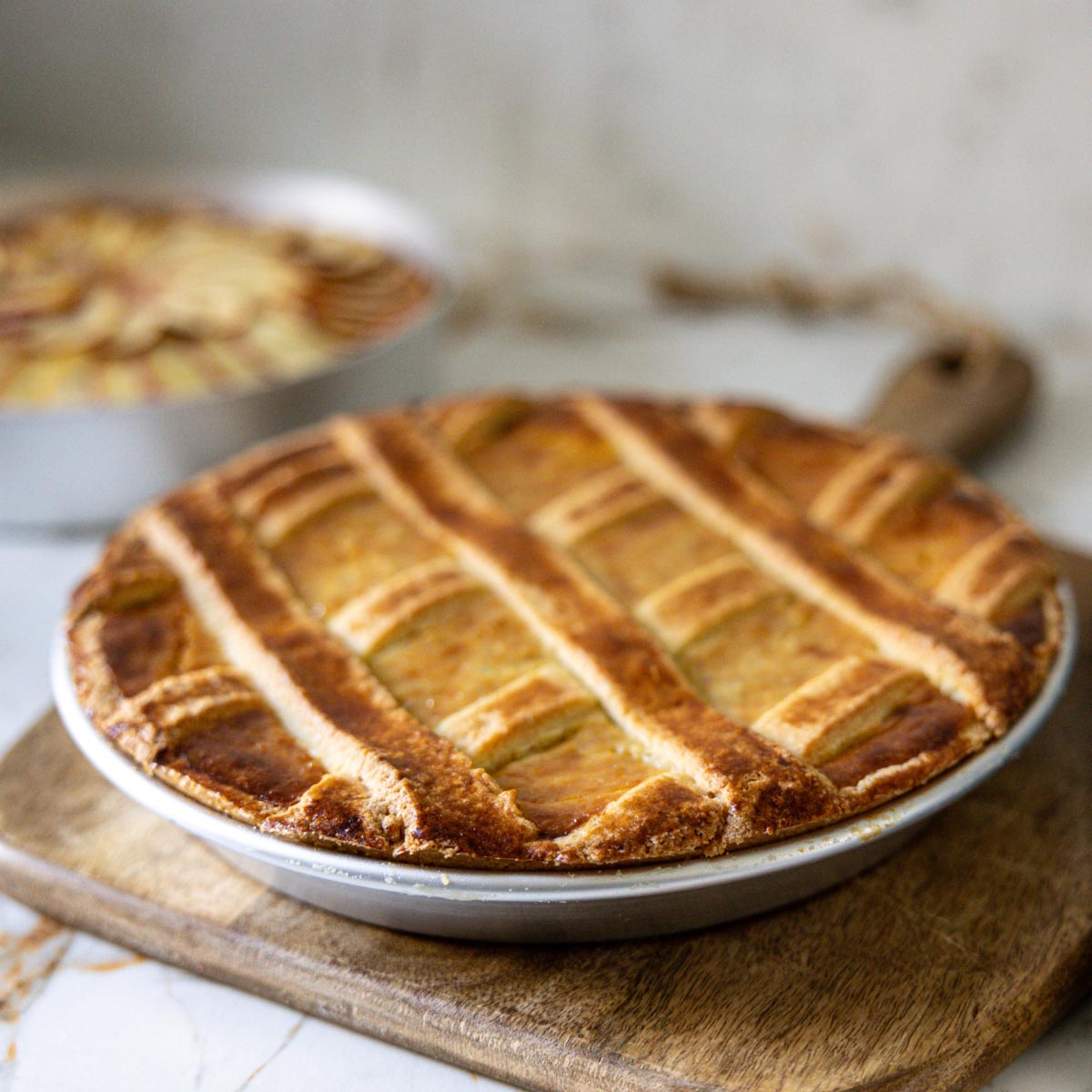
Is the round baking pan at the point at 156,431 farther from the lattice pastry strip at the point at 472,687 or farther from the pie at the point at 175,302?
the lattice pastry strip at the point at 472,687

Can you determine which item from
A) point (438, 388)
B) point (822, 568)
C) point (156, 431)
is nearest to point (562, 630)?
point (822, 568)

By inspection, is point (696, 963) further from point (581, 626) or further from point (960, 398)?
point (960, 398)

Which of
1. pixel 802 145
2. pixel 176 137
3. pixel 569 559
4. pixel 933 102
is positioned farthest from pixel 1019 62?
pixel 176 137

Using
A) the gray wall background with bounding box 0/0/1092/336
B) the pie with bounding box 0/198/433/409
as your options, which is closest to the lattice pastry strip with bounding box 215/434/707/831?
the pie with bounding box 0/198/433/409

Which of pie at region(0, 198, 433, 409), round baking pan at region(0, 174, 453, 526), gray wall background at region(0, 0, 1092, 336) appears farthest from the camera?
gray wall background at region(0, 0, 1092, 336)

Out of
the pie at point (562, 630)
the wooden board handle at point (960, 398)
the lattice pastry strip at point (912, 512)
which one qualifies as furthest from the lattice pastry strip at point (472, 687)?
the wooden board handle at point (960, 398)

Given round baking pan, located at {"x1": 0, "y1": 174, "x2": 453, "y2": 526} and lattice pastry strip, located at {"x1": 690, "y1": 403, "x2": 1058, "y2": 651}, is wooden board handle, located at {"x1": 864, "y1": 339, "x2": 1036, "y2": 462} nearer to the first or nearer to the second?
lattice pastry strip, located at {"x1": 690, "y1": 403, "x2": 1058, "y2": 651}
